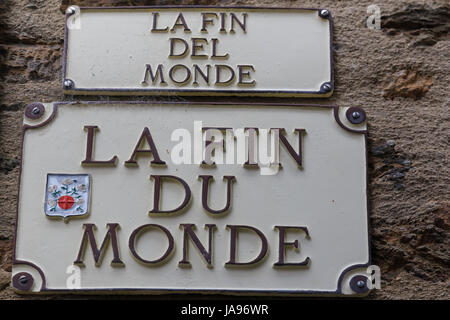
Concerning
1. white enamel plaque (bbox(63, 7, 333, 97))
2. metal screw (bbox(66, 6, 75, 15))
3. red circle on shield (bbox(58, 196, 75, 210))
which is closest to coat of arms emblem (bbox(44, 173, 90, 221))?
red circle on shield (bbox(58, 196, 75, 210))

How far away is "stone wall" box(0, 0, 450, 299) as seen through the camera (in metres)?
1.68

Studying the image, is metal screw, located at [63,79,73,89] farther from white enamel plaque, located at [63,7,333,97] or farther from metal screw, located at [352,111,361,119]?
metal screw, located at [352,111,361,119]

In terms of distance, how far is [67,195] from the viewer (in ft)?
5.57

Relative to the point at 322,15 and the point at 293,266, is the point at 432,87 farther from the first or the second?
the point at 293,266

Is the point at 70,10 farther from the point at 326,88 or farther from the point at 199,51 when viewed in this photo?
the point at 326,88

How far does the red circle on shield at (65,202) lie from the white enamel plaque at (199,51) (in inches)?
12.6

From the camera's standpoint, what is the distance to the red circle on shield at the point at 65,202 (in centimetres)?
168

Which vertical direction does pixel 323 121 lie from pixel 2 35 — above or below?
below

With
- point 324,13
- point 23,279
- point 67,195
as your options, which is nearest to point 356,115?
point 324,13

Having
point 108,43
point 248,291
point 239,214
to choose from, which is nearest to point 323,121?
point 239,214

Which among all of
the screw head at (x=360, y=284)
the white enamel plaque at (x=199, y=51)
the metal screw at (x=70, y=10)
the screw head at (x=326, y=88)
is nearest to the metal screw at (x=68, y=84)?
the white enamel plaque at (x=199, y=51)
